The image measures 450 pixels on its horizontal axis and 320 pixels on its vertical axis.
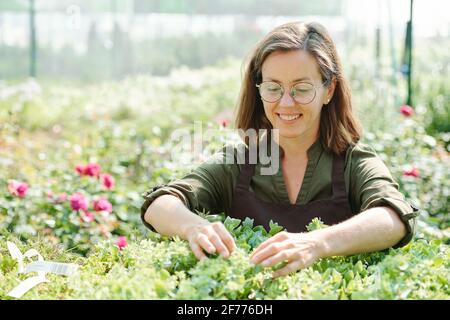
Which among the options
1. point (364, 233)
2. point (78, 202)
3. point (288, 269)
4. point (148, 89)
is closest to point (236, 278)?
point (288, 269)

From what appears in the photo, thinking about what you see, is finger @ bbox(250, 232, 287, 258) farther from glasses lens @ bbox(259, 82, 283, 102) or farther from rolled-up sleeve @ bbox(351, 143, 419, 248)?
glasses lens @ bbox(259, 82, 283, 102)

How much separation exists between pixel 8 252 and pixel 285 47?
113 centimetres

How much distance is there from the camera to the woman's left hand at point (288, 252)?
65.8 inches

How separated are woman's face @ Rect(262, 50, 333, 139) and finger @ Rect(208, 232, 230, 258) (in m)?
0.76

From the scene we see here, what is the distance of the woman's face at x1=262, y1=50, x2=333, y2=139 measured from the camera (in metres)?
2.38

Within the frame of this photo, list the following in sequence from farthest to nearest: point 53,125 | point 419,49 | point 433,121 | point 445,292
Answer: point 419,49 < point 53,125 < point 433,121 < point 445,292

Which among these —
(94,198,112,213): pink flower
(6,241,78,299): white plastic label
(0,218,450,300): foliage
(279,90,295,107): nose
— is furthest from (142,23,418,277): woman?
→ (94,198,112,213): pink flower

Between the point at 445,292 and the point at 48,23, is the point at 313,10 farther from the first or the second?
the point at 445,292

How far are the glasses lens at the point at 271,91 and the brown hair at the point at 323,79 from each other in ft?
0.39

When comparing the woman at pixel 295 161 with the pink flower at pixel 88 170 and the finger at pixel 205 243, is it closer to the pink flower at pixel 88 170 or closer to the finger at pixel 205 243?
the finger at pixel 205 243

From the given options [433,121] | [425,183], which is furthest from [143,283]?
[433,121]

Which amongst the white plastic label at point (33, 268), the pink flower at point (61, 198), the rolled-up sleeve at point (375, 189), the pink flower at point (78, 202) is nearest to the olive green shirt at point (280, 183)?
the rolled-up sleeve at point (375, 189)
